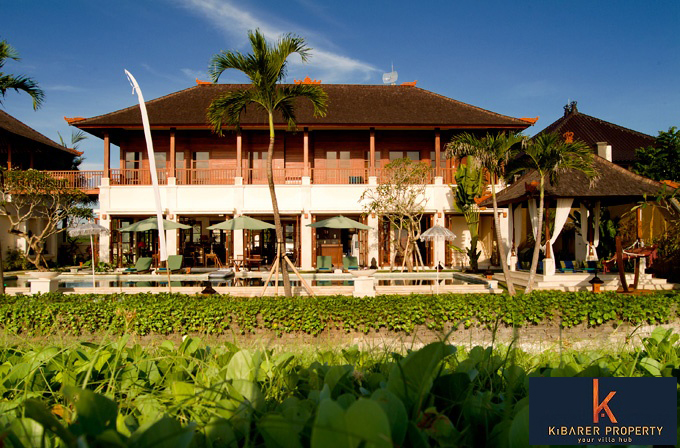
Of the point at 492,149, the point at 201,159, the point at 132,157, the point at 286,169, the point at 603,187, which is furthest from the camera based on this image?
the point at 201,159

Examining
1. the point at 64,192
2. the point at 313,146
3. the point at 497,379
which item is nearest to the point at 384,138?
the point at 313,146

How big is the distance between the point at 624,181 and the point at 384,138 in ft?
38.8

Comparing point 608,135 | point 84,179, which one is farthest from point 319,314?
point 608,135

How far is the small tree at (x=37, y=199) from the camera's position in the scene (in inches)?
805

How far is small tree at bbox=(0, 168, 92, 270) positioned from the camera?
20438 millimetres

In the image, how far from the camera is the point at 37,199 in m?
21.3

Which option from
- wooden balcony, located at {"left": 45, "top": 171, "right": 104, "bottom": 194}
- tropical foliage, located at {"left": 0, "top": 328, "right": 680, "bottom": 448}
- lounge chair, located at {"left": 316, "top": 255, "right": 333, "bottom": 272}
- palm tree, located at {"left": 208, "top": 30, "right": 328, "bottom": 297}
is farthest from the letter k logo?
wooden balcony, located at {"left": 45, "top": 171, "right": 104, "bottom": 194}

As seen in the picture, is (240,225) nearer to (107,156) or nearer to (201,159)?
(201,159)

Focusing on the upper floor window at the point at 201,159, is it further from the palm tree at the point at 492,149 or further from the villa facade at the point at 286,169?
the palm tree at the point at 492,149

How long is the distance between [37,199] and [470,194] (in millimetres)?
21846

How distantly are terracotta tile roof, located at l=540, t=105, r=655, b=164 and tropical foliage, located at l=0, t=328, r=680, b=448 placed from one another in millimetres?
31286

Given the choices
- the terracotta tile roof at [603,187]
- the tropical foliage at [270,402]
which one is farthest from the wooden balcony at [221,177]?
the tropical foliage at [270,402]

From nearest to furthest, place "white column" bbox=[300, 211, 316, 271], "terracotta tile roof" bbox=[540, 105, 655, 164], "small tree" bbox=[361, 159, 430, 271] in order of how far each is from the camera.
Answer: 1. "small tree" bbox=[361, 159, 430, 271]
2. "white column" bbox=[300, 211, 316, 271]
3. "terracotta tile roof" bbox=[540, 105, 655, 164]

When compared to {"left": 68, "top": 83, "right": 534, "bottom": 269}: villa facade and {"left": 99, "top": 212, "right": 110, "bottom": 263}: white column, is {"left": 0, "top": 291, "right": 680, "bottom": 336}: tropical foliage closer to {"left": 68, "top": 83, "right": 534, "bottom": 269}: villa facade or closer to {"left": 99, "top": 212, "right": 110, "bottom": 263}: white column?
{"left": 68, "top": 83, "right": 534, "bottom": 269}: villa facade
